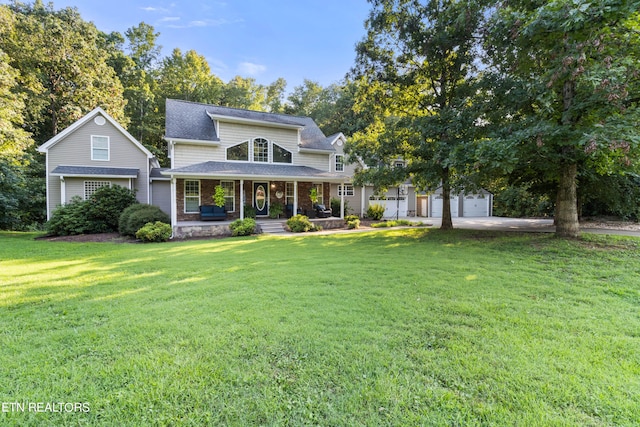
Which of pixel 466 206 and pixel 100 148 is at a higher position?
pixel 100 148

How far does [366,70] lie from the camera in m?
12.8

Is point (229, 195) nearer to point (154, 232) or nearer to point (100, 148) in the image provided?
point (154, 232)

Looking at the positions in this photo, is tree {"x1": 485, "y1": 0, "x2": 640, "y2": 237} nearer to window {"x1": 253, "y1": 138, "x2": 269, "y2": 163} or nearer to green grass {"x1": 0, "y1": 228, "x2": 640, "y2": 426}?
green grass {"x1": 0, "y1": 228, "x2": 640, "y2": 426}

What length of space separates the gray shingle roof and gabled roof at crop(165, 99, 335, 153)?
352 centimetres

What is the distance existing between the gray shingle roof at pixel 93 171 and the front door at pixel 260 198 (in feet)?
21.4

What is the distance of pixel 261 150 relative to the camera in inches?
666

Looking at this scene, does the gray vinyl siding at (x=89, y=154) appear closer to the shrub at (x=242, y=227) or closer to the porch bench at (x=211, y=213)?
the porch bench at (x=211, y=213)

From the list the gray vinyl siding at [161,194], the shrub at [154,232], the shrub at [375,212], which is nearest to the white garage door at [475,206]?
the shrub at [375,212]

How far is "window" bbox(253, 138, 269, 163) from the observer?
54.9 feet

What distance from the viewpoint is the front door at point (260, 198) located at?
16797mm

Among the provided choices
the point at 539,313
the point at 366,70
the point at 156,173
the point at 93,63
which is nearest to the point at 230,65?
the point at 93,63

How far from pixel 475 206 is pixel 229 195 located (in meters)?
20.6

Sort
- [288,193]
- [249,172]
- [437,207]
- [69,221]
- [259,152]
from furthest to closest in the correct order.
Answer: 1. [437,207]
2. [288,193]
3. [259,152]
4. [249,172]
5. [69,221]

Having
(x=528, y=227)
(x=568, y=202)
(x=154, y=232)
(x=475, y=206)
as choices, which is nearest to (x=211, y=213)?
(x=154, y=232)
